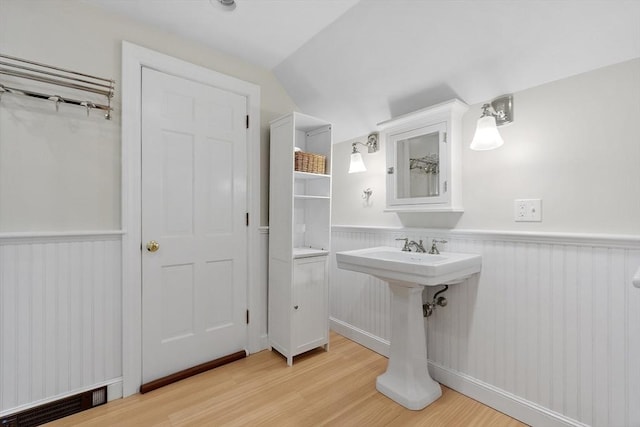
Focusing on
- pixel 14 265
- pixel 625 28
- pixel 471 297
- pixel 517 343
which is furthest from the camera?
pixel 471 297

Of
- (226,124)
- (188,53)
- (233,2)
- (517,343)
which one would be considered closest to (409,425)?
(517,343)

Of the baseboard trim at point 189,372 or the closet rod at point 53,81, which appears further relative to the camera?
the baseboard trim at point 189,372

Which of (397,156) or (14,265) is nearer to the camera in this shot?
(14,265)

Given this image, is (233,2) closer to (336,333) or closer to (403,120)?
(403,120)

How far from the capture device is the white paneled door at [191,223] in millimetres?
1852

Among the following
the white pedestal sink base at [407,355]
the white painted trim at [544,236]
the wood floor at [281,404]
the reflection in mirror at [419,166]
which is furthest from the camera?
the reflection in mirror at [419,166]

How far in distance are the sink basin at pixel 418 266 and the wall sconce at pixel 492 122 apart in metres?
0.68

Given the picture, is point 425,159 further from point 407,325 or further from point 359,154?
point 407,325

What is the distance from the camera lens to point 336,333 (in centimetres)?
273

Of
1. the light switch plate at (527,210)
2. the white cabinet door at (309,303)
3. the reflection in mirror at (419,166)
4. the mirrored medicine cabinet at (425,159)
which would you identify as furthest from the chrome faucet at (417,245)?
the white cabinet door at (309,303)

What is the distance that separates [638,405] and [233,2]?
115 inches

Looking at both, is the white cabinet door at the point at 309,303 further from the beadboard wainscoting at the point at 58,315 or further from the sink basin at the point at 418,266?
the beadboard wainscoting at the point at 58,315

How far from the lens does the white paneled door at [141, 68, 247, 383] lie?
72.9 inches

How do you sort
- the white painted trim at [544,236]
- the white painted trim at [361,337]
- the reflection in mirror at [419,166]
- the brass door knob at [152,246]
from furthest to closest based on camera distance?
the white painted trim at [361,337]
the reflection in mirror at [419,166]
the brass door knob at [152,246]
the white painted trim at [544,236]
